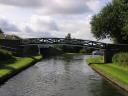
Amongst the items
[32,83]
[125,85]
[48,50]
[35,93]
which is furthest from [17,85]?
[48,50]

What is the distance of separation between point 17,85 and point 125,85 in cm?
1195

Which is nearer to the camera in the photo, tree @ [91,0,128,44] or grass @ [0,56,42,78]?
grass @ [0,56,42,78]

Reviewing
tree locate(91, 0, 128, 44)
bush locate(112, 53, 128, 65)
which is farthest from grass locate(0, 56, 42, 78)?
tree locate(91, 0, 128, 44)

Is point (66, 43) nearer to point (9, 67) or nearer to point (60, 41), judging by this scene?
point (60, 41)

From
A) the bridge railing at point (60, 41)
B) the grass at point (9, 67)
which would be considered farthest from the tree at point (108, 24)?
the grass at point (9, 67)

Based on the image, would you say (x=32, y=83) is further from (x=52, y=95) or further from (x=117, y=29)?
(x=117, y=29)

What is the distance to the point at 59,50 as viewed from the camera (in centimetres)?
18812

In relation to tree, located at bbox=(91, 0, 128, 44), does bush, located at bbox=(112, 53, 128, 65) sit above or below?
below

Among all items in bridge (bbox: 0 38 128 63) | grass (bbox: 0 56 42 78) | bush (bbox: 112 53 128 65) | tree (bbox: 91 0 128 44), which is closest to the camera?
grass (bbox: 0 56 42 78)

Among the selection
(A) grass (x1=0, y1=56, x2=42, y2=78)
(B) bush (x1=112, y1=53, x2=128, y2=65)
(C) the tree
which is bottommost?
(A) grass (x1=0, y1=56, x2=42, y2=78)

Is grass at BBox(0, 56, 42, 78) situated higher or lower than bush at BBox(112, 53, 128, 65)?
lower

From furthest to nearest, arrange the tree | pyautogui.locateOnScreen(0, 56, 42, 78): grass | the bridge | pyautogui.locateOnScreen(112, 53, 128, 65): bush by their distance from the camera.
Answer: the tree → the bridge → pyautogui.locateOnScreen(112, 53, 128, 65): bush → pyautogui.locateOnScreen(0, 56, 42, 78): grass

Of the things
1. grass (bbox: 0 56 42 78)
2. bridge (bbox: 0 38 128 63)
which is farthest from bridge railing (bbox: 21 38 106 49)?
grass (bbox: 0 56 42 78)

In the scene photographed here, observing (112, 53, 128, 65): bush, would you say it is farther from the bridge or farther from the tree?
the tree
